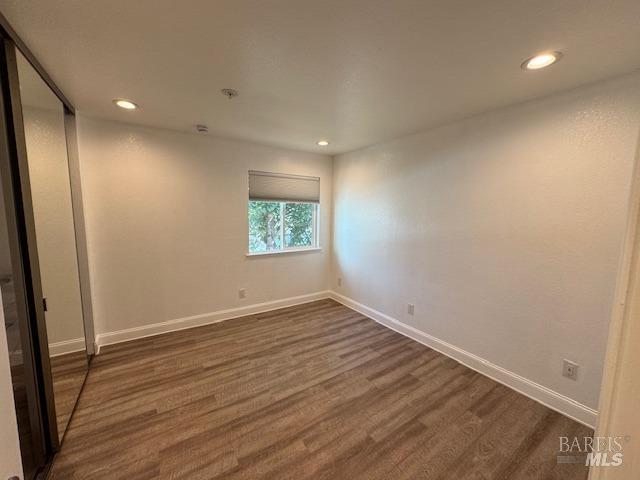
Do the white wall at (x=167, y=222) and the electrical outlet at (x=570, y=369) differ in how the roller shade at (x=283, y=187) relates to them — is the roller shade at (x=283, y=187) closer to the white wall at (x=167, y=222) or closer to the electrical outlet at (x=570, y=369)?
the white wall at (x=167, y=222)

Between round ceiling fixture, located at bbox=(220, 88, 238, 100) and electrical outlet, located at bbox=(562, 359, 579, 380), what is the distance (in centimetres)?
305

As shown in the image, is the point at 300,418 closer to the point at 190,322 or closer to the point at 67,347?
the point at 67,347

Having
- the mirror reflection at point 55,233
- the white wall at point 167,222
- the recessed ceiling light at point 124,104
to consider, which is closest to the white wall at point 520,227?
the white wall at point 167,222

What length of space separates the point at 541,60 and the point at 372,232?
224 cm

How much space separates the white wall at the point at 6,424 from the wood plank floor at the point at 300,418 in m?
0.98

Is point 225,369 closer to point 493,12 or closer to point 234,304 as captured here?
point 234,304

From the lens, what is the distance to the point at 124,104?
2.19m

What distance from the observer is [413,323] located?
9.91 ft

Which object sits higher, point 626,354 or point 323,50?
point 323,50

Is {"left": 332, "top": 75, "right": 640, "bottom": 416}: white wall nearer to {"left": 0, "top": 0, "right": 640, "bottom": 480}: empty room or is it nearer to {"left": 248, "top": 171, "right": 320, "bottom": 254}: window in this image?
A: {"left": 0, "top": 0, "right": 640, "bottom": 480}: empty room

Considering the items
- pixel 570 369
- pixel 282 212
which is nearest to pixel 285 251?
pixel 282 212

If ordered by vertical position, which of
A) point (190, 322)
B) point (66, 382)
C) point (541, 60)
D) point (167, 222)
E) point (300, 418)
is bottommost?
point (300, 418)

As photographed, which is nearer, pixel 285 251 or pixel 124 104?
pixel 124 104

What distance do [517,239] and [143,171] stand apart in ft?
11.6
